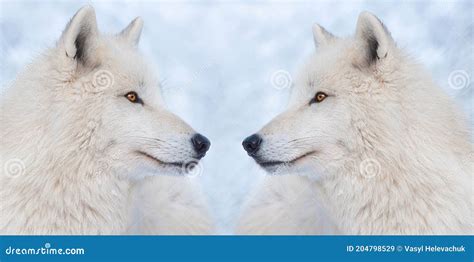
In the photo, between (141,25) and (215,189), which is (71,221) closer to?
(215,189)

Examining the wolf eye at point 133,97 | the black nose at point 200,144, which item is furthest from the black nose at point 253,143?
the wolf eye at point 133,97

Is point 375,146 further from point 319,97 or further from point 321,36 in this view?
point 321,36

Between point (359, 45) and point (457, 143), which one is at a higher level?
point (359, 45)

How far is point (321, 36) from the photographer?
5.71m

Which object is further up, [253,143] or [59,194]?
[253,143]

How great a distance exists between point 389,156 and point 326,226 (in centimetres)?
89

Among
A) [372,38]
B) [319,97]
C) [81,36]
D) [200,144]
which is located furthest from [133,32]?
[372,38]

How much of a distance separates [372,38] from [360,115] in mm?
636

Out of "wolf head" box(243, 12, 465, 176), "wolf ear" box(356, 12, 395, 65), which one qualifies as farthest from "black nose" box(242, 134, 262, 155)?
"wolf ear" box(356, 12, 395, 65)

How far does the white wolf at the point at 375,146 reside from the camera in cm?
501
